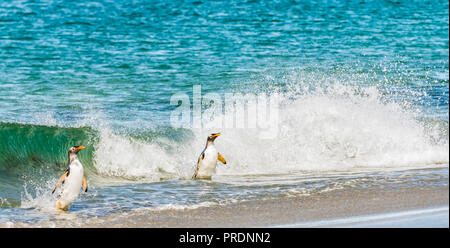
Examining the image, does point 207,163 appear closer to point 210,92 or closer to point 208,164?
point 208,164

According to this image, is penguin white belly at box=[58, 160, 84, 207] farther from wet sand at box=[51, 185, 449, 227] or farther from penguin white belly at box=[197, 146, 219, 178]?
penguin white belly at box=[197, 146, 219, 178]

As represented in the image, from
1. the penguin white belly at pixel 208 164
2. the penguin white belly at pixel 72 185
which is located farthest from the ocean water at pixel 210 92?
the penguin white belly at pixel 208 164

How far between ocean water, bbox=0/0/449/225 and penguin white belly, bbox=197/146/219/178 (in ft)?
0.71

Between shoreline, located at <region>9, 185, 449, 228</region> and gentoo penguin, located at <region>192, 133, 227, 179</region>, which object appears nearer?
shoreline, located at <region>9, 185, 449, 228</region>

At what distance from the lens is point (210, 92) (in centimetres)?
1525

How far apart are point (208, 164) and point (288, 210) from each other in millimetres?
2490

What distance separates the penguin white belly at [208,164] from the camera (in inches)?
347

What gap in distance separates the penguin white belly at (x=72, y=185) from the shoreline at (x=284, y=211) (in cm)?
47

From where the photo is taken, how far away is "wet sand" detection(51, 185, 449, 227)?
6273 mm

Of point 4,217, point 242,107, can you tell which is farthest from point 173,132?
point 4,217

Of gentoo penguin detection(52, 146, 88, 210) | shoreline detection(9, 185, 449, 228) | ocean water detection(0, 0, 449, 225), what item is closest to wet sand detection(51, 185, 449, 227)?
shoreline detection(9, 185, 449, 228)
